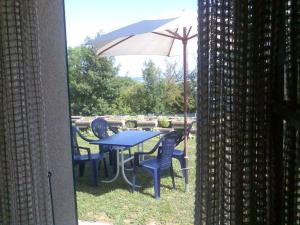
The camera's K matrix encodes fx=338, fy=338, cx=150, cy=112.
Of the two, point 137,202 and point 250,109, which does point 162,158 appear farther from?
point 250,109

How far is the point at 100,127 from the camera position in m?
4.71

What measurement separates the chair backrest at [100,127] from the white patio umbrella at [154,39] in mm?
942

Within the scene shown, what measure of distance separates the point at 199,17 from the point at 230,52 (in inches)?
6.2

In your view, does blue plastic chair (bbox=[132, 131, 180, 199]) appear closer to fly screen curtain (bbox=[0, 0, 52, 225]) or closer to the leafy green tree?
the leafy green tree

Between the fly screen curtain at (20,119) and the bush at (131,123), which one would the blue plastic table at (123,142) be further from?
the fly screen curtain at (20,119)

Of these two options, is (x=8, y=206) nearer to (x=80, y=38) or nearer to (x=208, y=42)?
(x=208, y=42)

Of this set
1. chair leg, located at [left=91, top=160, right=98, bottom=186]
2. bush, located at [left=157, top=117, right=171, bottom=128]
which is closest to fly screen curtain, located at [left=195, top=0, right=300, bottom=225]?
chair leg, located at [left=91, top=160, right=98, bottom=186]

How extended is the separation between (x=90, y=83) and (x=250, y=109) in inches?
178

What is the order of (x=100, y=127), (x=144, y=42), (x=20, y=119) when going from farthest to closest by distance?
(x=100, y=127), (x=144, y=42), (x=20, y=119)

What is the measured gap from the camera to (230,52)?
0.87 meters

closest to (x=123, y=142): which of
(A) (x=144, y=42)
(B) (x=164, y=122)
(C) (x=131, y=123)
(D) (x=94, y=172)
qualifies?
(D) (x=94, y=172)

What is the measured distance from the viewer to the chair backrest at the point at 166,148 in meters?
3.61

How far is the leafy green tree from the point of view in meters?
5.12

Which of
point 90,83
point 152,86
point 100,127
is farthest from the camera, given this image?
point 90,83
